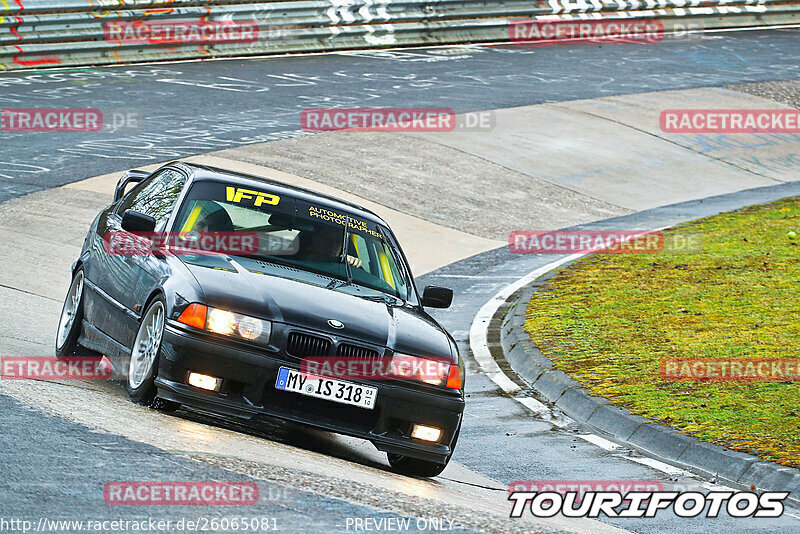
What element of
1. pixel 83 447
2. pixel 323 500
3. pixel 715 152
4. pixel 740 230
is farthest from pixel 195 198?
pixel 715 152

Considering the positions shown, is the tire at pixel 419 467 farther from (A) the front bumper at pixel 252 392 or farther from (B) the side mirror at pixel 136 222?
(B) the side mirror at pixel 136 222

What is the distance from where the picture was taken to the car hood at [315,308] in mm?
7023

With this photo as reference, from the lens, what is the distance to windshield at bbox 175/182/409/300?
8.09 meters

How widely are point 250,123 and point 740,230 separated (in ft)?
26.0

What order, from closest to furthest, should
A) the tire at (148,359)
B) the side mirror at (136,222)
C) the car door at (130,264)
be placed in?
the tire at (148,359) < the car door at (130,264) < the side mirror at (136,222)

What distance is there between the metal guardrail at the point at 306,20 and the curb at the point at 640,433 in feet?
45.5

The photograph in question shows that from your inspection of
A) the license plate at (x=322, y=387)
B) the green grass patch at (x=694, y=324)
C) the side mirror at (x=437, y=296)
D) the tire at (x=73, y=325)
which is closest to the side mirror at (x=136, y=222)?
the tire at (x=73, y=325)

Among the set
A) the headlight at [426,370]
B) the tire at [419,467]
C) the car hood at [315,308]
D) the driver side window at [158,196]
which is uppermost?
the driver side window at [158,196]

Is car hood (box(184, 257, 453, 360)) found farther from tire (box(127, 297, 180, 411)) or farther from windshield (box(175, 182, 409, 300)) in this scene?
windshield (box(175, 182, 409, 300))

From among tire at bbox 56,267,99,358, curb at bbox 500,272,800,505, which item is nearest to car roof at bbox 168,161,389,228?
tire at bbox 56,267,99,358

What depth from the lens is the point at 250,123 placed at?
20.4 meters

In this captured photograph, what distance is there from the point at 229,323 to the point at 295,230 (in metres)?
1.41

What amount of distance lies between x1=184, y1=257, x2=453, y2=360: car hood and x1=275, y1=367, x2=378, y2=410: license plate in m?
0.27

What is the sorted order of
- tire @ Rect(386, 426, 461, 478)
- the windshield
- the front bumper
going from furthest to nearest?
1. the windshield
2. tire @ Rect(386, 426, 461, 478)
3. the front bumper
